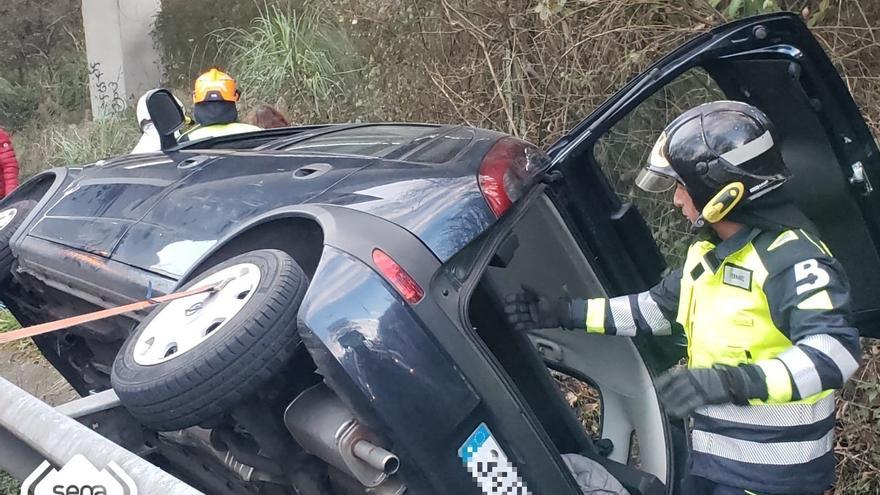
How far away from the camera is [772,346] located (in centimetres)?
221

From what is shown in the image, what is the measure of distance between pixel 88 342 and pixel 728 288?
8.66ft

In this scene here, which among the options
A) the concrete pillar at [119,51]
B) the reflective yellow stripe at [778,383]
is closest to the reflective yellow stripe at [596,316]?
the reflective yellow stripe at [778,383]

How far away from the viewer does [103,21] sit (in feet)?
42.1

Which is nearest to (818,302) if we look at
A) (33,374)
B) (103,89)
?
(33,374)

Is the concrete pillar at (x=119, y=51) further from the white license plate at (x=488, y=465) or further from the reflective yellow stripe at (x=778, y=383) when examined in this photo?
the reflective yellow stripe at (x=778, y=383)

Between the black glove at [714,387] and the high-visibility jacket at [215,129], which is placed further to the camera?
the high-visibility jacket at [215,129]

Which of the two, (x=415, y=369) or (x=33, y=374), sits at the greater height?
(x=415, y=369)

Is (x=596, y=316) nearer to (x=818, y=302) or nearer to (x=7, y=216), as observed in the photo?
(x=818, y=302)

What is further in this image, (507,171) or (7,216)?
(7,216)

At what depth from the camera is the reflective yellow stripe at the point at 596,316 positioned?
2701 millimetres

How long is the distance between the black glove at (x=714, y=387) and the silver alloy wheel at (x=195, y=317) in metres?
1.16

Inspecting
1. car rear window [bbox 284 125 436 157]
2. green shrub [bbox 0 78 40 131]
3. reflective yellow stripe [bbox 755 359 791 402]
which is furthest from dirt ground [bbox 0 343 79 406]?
green shrub [bbox 0 78 40 131]

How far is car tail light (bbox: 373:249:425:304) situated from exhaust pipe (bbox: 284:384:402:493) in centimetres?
33

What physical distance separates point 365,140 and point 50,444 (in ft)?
5.65
